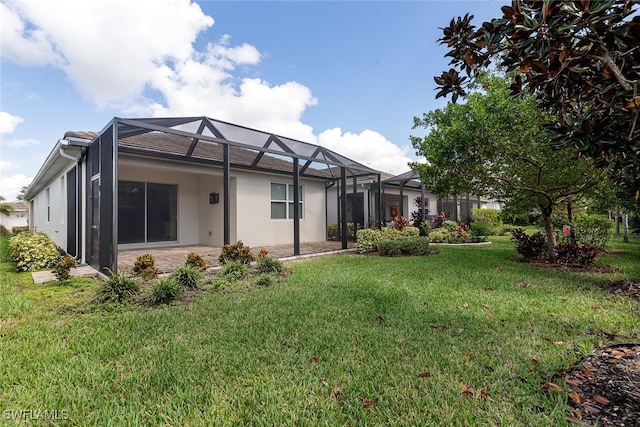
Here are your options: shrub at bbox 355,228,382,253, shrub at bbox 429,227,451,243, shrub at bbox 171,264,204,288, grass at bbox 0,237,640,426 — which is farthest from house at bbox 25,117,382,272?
shrub at bbox 429,227,451,243

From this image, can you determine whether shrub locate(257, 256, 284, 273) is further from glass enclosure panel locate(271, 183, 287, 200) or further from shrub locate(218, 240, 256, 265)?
glass enclosure panel locate(271, 183, 287, 200)

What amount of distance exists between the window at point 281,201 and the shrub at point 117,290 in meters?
7.93

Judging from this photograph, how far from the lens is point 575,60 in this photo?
2.14 metres

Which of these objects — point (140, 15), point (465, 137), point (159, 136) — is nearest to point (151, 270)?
point (159, 136)

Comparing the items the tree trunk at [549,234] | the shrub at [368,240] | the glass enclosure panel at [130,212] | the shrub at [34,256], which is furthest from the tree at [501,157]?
the shrub at [34,256]

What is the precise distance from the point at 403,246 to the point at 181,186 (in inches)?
347

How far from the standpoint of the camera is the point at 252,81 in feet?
40.4

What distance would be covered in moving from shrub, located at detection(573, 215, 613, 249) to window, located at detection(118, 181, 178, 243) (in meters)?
14.4

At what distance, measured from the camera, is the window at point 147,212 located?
420 inches

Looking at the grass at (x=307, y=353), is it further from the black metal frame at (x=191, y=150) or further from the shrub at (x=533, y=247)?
the shrub at (x=533, y=247)

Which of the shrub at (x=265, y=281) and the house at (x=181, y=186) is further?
the house at (x=181, y=186)

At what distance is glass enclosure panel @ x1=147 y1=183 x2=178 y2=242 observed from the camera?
11312 millimetres

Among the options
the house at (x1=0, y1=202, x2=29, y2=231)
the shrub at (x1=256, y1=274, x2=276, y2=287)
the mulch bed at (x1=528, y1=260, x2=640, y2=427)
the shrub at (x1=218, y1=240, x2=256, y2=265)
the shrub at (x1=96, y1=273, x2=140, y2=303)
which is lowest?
the mulch bed at (x1=528, y1=260, x2=640, y2=427)

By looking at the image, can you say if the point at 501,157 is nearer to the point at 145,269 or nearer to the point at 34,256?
the point at 145,269
